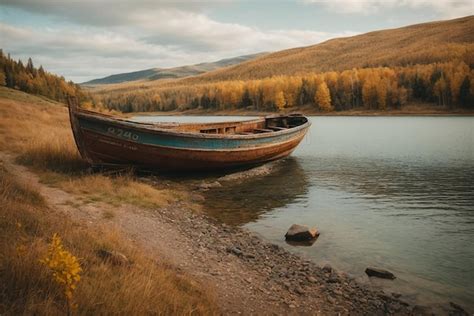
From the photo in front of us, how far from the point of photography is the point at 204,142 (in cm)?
1742

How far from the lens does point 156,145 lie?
634 inches

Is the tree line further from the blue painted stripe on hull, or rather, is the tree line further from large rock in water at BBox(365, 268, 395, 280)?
large rock in water at BBox(365, 268, 395, 280)

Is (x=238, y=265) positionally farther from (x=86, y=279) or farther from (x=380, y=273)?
(x=86, y=279)

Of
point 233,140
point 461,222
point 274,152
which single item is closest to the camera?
point 461,222

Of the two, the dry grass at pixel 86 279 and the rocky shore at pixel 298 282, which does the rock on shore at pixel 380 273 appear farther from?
the dry grass at pixel 86 279

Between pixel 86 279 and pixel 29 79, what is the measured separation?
85891mm

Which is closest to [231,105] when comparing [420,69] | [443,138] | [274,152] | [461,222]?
[420,69]

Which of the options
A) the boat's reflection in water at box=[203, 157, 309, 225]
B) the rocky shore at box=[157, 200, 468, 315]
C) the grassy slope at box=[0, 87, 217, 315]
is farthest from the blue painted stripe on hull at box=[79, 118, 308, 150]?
Result: the rocky shore at box=[157, 200, 468, 315]

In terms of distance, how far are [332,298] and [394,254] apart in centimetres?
364

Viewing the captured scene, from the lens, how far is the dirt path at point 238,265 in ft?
22.5

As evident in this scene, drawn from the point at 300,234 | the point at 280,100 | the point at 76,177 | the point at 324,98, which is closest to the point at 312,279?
the point at 300,234

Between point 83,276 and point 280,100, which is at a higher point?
point 280,100

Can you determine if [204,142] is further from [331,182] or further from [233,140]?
[331,182]

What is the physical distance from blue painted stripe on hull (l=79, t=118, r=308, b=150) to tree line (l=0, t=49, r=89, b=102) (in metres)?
65.4
